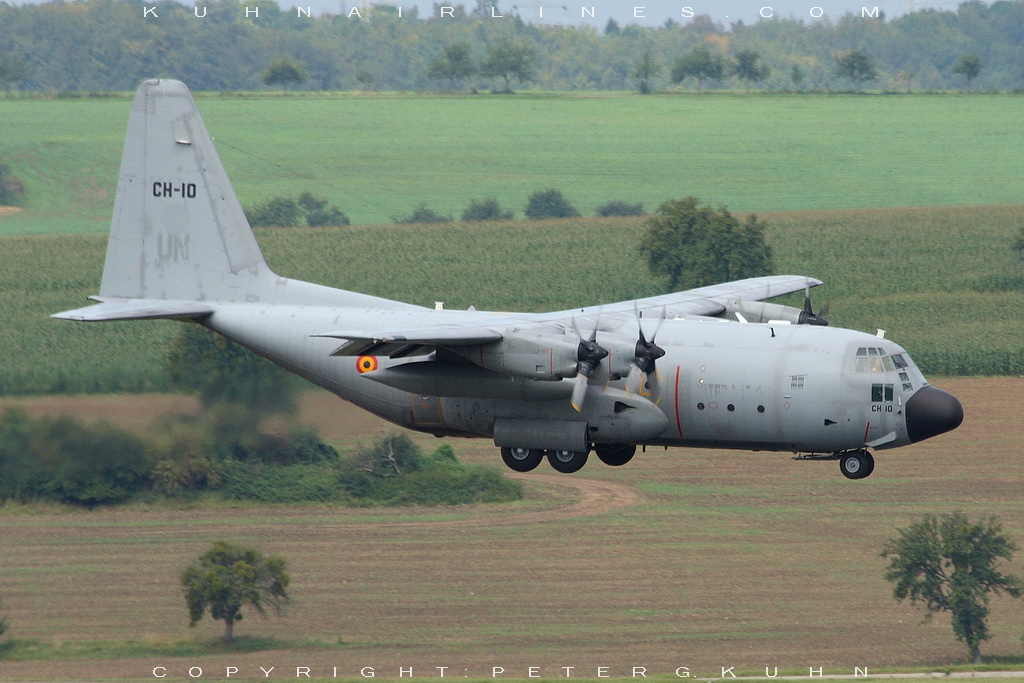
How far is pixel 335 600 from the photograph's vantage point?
6506cm

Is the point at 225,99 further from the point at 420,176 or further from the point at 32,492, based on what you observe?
the point at 32,492

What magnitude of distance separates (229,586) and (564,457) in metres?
28.7

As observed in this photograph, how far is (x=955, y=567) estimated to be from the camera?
6806 cm

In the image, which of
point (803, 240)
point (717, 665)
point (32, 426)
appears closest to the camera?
point (32, 426)

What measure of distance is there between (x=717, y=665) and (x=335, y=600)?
1829cm

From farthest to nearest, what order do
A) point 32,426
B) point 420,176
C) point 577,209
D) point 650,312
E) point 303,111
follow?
point 303,111 < point 420,176 < point 577,209 < point 32,426 < point 650,312

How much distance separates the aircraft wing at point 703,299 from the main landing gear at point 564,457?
164 inches

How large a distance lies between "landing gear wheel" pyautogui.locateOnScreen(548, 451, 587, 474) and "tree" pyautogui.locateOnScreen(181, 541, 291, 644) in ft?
88.5

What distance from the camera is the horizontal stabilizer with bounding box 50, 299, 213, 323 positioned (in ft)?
139

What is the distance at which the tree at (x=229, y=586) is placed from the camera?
210ft

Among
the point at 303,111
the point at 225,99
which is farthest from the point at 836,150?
the point at 225,99

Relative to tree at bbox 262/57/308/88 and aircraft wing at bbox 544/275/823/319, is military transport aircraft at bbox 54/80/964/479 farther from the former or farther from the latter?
tree at bbox 262/57/308/88

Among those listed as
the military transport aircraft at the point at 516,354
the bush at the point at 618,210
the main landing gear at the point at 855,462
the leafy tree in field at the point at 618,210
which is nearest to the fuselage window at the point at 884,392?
the military transport aircraft at the point at 516,354

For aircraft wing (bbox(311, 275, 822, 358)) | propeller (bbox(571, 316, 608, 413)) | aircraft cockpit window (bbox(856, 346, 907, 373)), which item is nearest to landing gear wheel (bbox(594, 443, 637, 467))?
aircraft wing (bbox(311, 275, 822, 358))
